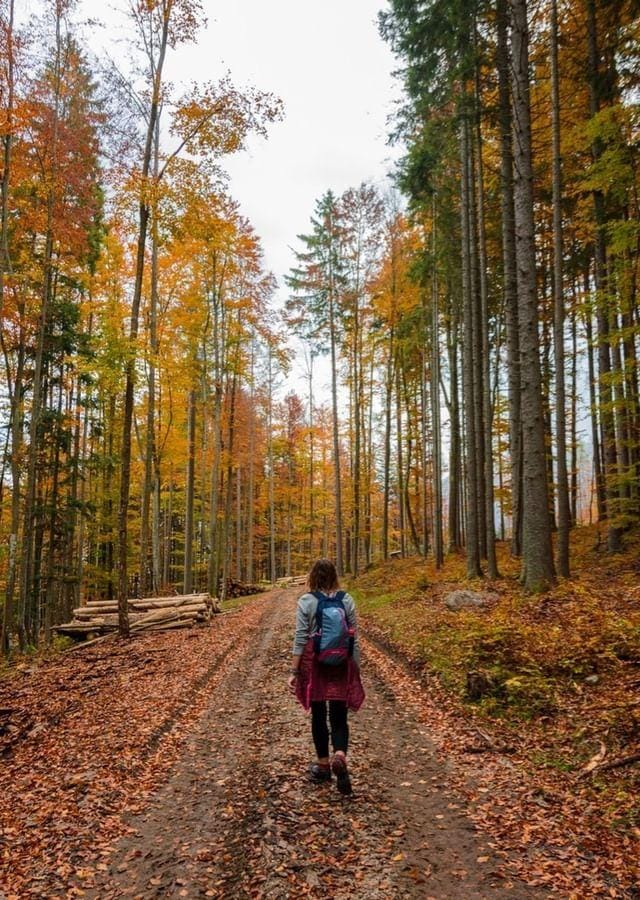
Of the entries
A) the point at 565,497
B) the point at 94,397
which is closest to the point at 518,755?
the point at 565,497

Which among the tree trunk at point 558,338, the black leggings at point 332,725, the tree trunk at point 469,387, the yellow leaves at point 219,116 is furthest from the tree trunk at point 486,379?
the black leggings at point 332,725

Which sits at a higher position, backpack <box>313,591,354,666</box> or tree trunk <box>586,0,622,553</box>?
tree trunk <box>586,0,622,553</box>

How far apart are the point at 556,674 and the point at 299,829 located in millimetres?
3948

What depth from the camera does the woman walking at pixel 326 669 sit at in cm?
457

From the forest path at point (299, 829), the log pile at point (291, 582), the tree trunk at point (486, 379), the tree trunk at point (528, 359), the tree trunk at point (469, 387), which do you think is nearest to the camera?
the forest path at point (299, 829)

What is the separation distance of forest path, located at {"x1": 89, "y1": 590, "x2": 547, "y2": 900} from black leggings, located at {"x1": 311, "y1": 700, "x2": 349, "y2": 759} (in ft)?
1.16

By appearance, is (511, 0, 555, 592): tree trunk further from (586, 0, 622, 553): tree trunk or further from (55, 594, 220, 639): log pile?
(55, 594, 220, 639): log pile

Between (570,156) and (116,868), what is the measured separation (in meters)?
17.0

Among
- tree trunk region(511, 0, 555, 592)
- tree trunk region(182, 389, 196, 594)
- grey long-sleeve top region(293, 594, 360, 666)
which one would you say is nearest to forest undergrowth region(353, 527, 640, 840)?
tree trunk region(511, 0, 555, 592)

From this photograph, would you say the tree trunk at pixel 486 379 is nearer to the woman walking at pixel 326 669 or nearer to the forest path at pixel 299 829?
the forest path at pixel 299 829

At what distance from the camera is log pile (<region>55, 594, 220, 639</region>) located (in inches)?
574

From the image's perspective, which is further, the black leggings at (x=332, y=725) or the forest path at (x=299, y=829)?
the black leggings at (x=332, y=725)

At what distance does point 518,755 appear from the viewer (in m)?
5.08

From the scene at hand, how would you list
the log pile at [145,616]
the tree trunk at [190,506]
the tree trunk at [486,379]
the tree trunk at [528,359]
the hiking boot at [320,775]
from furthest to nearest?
the tree trunk at [190,506] → the log pile at [145,616] → the tree trunk at [486,379] → the tree trunk at [528,359] → the hiking boot at [320,775]
